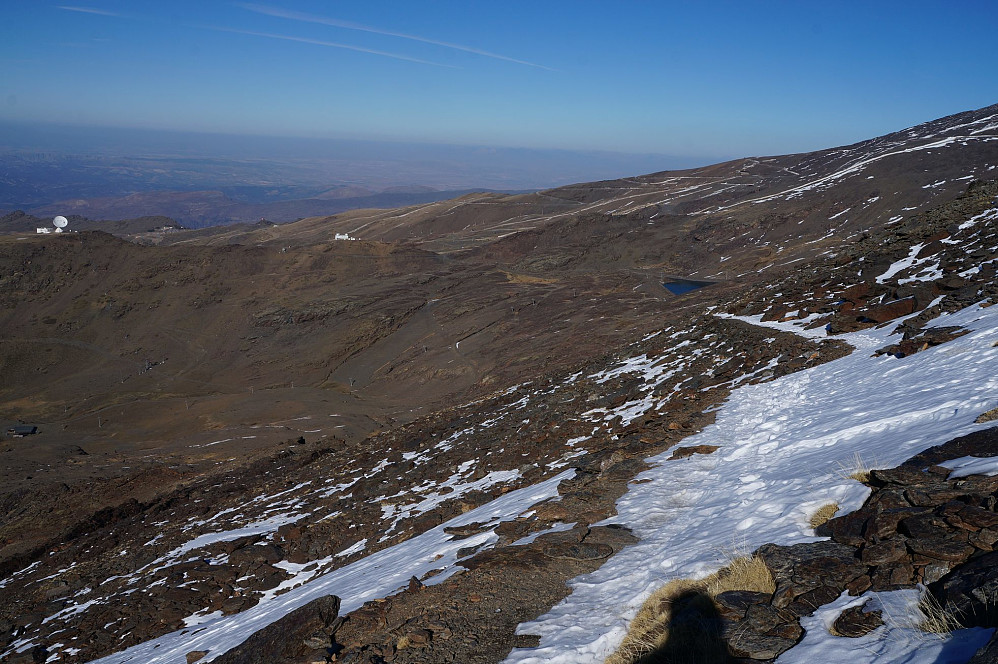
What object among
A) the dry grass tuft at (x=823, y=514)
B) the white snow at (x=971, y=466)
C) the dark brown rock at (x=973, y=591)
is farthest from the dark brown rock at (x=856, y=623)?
the white snow at (x=971, y=466)

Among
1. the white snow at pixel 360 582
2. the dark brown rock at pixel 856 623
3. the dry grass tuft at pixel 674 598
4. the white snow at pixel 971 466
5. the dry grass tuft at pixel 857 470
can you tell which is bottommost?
the white snow at pixel 360 582

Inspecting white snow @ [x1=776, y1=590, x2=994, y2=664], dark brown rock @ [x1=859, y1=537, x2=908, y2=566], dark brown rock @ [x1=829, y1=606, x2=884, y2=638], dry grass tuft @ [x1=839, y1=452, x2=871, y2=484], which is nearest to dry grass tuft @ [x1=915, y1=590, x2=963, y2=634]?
white snow @ [x1=776, y1=590, x2=994, y2=664]

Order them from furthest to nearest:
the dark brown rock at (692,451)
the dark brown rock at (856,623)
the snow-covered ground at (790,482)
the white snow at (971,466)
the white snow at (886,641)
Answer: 1. the dark brown rock at (692,451)
2. the white snow at (971,466)
3. the snow-covered ground at (790,482)
4. the dark brown rock at (856,623)
5. the white snow at (886,641)

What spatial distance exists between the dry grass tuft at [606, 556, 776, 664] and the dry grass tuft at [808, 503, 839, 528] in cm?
83

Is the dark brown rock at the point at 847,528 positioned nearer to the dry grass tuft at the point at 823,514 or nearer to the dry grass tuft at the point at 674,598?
the dry grass tuft at the point at 823,514

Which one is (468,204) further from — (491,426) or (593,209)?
(491,426)

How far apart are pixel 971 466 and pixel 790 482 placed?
5.85 ft

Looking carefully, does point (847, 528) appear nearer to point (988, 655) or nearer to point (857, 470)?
point (857, 470)

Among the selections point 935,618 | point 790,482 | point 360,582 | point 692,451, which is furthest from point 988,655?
point 360,582

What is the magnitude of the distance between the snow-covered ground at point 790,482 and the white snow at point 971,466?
0.66 m

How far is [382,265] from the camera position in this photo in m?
56.2

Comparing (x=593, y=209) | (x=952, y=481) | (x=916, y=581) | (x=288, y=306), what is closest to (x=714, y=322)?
(x=952, y=481)

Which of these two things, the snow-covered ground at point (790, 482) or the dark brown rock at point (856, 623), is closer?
the dark brown rock at point (856, 623)

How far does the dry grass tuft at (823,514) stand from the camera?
18.0ft
